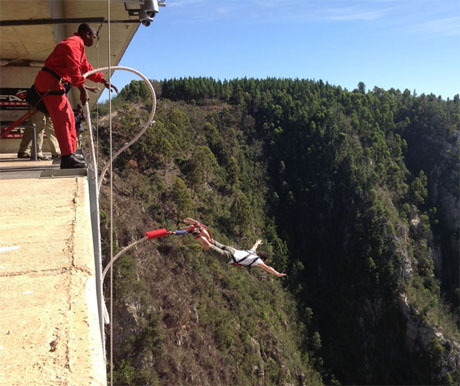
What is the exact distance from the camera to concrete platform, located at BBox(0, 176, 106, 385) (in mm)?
1120

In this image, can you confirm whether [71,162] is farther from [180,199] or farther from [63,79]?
[180,199]

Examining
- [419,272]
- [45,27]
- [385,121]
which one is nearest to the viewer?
[45,27]

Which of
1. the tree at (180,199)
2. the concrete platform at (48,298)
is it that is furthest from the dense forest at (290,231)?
the concrete platform at (48,298)

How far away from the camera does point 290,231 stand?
5003 cm

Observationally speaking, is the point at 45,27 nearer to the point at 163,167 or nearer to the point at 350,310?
the point at 163,167

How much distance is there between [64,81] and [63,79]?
5 cm

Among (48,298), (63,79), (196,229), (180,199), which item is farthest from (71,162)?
(180,199)

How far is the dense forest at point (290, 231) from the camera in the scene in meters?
27.5

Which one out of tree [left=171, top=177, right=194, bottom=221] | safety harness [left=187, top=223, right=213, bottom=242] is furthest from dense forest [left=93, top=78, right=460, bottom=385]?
Answer: safety harness [left=187, top=223, right=213, bottom=242]

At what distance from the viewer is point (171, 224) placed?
3077 centimetres

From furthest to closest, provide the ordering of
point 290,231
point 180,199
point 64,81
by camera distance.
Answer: point 290,231 < point 180,199 < point 64,81

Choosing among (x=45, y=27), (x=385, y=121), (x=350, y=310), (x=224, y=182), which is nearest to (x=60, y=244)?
(x=45, y=27)

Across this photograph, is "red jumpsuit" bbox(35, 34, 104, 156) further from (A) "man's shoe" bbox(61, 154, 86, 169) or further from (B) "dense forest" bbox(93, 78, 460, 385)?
(B) "dense forest" bbox(93, 78, 460, 385)

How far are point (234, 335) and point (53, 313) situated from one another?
30.1 metres
